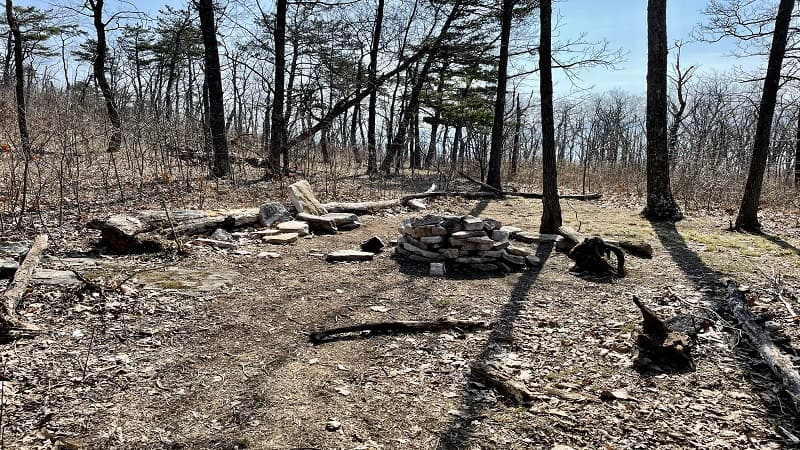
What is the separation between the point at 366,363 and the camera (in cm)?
366

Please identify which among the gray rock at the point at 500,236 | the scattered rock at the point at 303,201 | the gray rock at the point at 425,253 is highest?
the scattered rock at the point at 303,201

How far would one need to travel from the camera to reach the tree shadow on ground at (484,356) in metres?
2.78

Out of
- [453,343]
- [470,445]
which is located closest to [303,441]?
[470,445]

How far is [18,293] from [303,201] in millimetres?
4829

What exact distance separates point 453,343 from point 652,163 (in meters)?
7.45

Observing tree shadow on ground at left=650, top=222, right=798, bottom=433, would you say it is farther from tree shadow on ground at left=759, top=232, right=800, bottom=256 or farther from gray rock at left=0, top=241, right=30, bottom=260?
gray rock at left=0, top=241, right=30, bottom=260

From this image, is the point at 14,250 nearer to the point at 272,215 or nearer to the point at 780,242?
the point at 272,215

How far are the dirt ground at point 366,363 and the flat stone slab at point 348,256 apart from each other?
341 mm

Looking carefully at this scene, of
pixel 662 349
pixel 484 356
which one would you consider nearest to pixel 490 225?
pixel 484 356

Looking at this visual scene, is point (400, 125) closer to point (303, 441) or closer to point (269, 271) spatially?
point (269, 271)

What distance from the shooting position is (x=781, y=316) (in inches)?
173

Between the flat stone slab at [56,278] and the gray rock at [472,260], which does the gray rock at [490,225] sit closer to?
the gray rock at [472,260]

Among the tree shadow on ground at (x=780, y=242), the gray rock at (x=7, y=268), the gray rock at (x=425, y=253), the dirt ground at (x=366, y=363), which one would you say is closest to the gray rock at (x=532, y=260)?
the dirt ground at (x=366, y=363)

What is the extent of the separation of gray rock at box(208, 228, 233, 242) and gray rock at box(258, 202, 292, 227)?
80 cm
